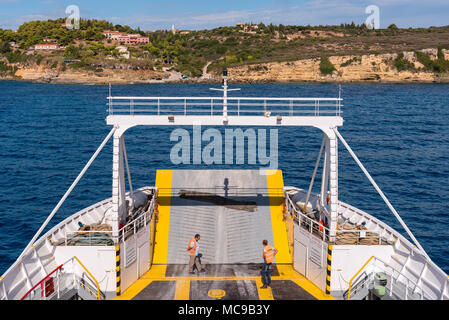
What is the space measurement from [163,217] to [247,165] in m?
26.3

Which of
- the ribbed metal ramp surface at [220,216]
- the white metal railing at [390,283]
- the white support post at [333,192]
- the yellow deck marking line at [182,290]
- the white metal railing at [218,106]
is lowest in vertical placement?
the yellow deck marking line at [182,290]

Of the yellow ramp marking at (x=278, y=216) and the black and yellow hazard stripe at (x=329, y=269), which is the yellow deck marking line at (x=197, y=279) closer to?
the black and yellow hazard stripe at (x=329, y=269)

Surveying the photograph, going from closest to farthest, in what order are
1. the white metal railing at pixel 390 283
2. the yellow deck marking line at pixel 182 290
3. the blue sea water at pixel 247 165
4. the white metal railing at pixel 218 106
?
the white metal railing at pixel 390 283 < the yellow deck marking line at pixel 182 290 < the white metal railing at pixel 218 106 < the blue sea water at pixel 247 165

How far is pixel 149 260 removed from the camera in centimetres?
1688

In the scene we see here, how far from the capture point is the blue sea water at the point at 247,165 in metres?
30.3

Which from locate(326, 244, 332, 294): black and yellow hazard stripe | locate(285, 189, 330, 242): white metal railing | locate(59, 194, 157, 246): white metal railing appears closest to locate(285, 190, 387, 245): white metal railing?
locate(285, 189, 330, 242): white metal railing

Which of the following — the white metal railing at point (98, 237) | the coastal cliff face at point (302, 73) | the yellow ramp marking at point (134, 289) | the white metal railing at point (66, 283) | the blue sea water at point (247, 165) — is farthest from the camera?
the coastal cliff face at point (302, 73)

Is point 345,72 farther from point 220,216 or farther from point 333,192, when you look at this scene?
point 333,192

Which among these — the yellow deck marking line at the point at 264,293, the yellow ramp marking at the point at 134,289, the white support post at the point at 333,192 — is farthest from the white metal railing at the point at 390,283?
the yellow ramp marking at the point at 134,289

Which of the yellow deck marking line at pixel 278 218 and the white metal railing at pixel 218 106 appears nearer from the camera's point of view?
the white metal railing at pixel 218 106

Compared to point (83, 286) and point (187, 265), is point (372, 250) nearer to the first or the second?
point (187, 265)

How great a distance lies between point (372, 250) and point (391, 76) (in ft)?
490

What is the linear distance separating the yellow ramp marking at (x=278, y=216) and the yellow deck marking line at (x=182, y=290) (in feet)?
13.2
